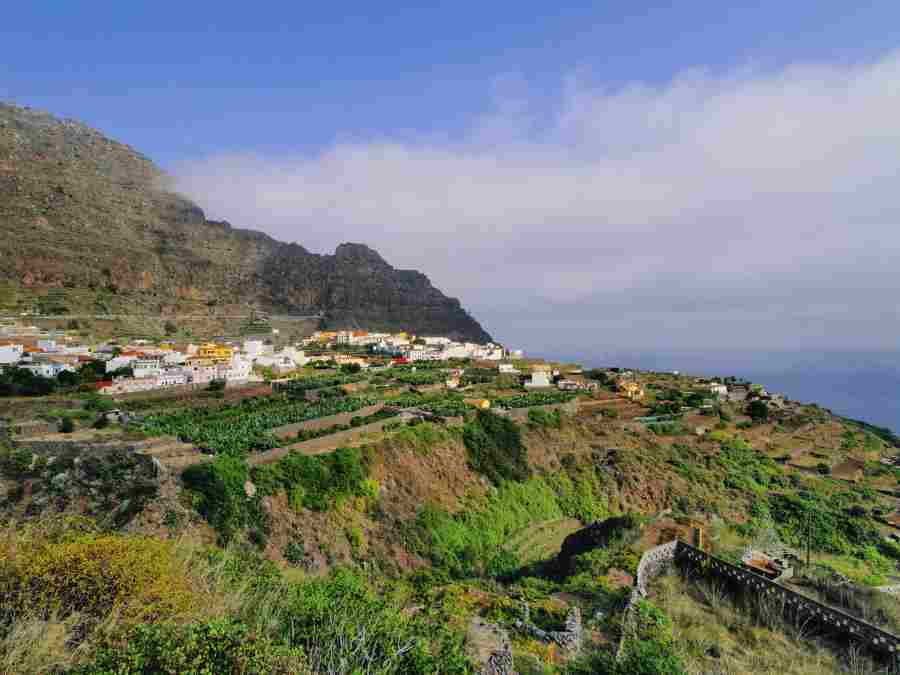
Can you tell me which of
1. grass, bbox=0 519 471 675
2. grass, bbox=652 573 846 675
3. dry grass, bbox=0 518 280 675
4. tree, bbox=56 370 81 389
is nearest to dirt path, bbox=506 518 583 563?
grass, bbox=652 573 846 675

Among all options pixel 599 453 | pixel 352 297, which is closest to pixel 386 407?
pixel 599 453

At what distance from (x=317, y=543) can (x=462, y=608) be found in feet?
22.9

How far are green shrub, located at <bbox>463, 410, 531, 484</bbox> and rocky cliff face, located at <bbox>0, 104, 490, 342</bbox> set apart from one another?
190 ft

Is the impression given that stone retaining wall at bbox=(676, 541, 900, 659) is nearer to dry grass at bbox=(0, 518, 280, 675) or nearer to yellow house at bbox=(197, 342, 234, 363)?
dry grass at bbox=(0, 518, 280, 675)

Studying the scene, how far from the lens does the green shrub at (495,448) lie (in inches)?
952

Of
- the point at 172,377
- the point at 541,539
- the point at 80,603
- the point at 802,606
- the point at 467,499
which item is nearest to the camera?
the point at 80,603

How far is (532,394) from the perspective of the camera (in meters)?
40.0

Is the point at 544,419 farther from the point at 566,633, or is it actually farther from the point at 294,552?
the point at 566,633

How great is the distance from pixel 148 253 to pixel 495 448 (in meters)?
78.4

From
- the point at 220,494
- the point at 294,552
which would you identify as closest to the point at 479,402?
the point at 294,552

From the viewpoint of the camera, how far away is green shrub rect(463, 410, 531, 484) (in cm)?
2419

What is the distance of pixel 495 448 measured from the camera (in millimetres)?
25234

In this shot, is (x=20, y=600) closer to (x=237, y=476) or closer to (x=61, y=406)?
(x=237, y=476)

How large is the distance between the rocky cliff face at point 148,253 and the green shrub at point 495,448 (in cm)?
5795
